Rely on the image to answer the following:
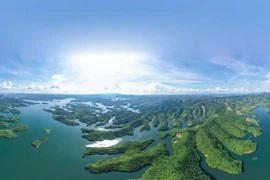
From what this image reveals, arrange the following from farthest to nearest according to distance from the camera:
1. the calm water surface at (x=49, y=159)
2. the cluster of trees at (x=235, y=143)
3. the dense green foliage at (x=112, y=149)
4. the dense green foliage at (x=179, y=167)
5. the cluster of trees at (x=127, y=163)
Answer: the cluster of trees at (x=235, y=143) < the dense green foliage at (x=112, y=149) < the cluster of trees at (x=127, y=163) < the calm water surface at (x=49, y=159) < the dense green foliage at (x=179, y=167)

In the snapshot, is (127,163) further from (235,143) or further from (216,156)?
(235,143)

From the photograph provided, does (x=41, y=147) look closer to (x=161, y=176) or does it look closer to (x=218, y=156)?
(x=161, y=176)

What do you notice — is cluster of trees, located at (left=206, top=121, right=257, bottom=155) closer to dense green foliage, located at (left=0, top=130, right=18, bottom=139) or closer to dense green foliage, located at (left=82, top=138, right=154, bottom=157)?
dense green foliage, located at (left=82, top=138, right=154, bottom=157)

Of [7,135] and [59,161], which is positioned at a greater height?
[7,135]

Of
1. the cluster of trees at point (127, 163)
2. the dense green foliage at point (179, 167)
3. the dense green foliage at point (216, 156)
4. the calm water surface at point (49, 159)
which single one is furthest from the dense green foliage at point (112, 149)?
the dense green foliage at point (216, 156)

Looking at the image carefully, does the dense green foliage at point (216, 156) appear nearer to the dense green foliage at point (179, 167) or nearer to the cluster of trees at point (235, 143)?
the dense green foliage at point (179, 167)

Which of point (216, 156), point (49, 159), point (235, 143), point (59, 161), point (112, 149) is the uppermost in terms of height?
point (235, 143)

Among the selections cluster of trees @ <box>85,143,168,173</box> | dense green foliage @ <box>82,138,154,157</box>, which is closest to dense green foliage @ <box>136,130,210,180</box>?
cluster of trees @ <box>85,143,168,173</box>

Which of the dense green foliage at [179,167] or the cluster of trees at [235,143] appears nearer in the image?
the dense green foliage at [179,167]

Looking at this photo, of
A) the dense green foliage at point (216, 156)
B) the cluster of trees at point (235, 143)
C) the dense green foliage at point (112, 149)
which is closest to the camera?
the dense green foliage at point (216, 156)

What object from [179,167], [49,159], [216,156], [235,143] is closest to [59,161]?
[49,159]

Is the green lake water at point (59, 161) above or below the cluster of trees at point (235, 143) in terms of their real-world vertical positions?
below
